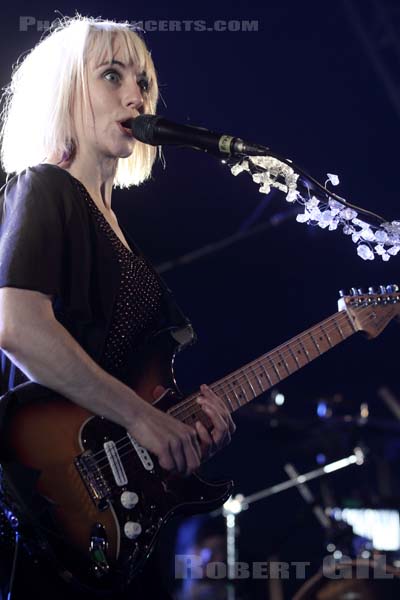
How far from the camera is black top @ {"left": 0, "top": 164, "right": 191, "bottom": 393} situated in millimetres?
1850

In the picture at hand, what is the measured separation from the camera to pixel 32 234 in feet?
6.12

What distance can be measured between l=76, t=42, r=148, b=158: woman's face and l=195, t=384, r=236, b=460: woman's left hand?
2.42 ft

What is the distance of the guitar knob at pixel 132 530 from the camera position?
1.84 m

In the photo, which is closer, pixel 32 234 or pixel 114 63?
pixel 32 234

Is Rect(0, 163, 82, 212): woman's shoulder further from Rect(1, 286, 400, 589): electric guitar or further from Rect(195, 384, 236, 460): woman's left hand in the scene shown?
Rect(195, 384, 236, 460): woman's left hand

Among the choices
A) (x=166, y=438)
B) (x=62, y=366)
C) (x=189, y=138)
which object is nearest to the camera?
(x=62, y=366)

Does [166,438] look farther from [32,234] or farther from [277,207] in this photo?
[277,207]

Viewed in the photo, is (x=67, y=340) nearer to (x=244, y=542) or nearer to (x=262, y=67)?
(x=262, y=67)

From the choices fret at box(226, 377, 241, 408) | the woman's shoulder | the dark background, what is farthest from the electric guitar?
the dark background

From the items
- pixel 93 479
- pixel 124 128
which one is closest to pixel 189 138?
pixel 124 128

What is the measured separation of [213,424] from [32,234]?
72 centimetres

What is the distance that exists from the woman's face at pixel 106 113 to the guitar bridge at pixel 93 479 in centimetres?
89

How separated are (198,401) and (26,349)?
565 mm

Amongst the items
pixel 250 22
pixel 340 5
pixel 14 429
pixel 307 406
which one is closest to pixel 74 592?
pixel 14 429
